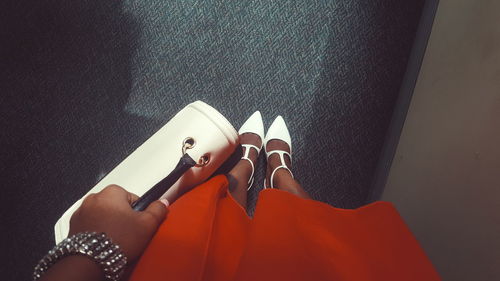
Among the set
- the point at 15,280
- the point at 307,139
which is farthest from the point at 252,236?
the point at 15,280

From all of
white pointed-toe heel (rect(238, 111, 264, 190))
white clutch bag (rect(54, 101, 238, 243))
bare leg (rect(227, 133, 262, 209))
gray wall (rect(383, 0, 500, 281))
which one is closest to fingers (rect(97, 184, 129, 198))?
white clutch bag (rect(54, 101, 238, 243))

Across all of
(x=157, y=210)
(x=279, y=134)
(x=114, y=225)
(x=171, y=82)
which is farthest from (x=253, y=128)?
(x=114, y=225)

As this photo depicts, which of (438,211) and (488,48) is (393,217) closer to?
(438,211)

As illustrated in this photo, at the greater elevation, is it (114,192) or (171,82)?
(171,82)

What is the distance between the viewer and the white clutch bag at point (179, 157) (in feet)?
2.62

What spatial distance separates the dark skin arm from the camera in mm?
490

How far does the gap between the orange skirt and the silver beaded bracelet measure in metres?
0.05

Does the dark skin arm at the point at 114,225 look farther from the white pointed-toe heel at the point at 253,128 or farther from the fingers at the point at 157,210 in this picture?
the white pointed-toe heel at the point at 253,128

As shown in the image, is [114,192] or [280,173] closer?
[114,192]

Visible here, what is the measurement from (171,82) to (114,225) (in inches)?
26.7

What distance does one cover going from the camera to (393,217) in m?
0.68

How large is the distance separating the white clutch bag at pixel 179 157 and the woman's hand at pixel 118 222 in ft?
0.56

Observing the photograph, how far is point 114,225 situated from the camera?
0.55 meters

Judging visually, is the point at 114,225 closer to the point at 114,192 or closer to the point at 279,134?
the point at 114,192
